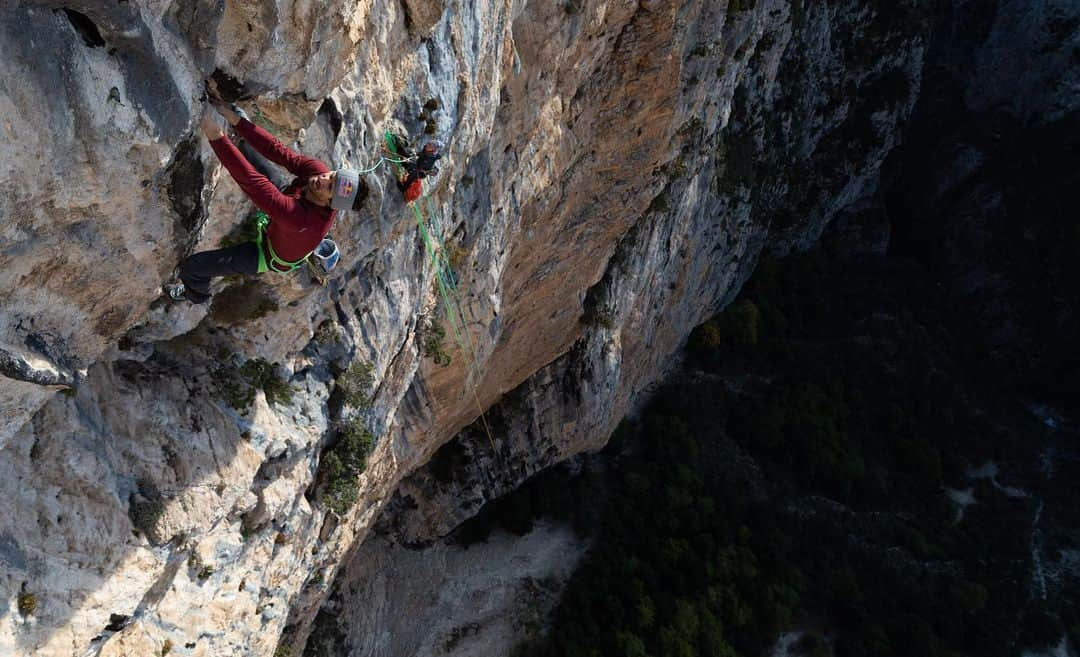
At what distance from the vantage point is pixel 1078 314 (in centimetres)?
3391

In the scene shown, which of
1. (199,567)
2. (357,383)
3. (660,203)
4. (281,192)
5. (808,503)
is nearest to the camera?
(281,192)

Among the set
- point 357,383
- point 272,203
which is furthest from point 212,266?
point 357,383

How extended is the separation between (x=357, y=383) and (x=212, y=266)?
333cm

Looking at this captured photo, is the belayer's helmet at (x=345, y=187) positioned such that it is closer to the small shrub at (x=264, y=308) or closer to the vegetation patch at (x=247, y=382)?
the small shrub at (x=264, y=308)

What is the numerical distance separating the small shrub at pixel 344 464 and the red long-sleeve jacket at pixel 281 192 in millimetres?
3800

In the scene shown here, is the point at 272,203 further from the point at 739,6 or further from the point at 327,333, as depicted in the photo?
the point at 739,6

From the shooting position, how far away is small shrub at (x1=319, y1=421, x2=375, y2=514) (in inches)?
367

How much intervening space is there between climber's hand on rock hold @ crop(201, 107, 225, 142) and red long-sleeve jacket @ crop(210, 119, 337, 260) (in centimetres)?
3

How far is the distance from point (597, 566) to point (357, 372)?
50.7 ft

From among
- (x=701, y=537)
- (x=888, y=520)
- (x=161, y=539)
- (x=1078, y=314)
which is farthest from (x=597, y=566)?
(x=1078, y=314)

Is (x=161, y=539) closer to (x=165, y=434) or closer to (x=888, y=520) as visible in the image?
(x=165, y=434)

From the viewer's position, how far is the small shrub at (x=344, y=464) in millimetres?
9328

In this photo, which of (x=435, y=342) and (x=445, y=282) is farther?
(x=435, y=342)

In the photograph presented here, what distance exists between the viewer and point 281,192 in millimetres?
5777
